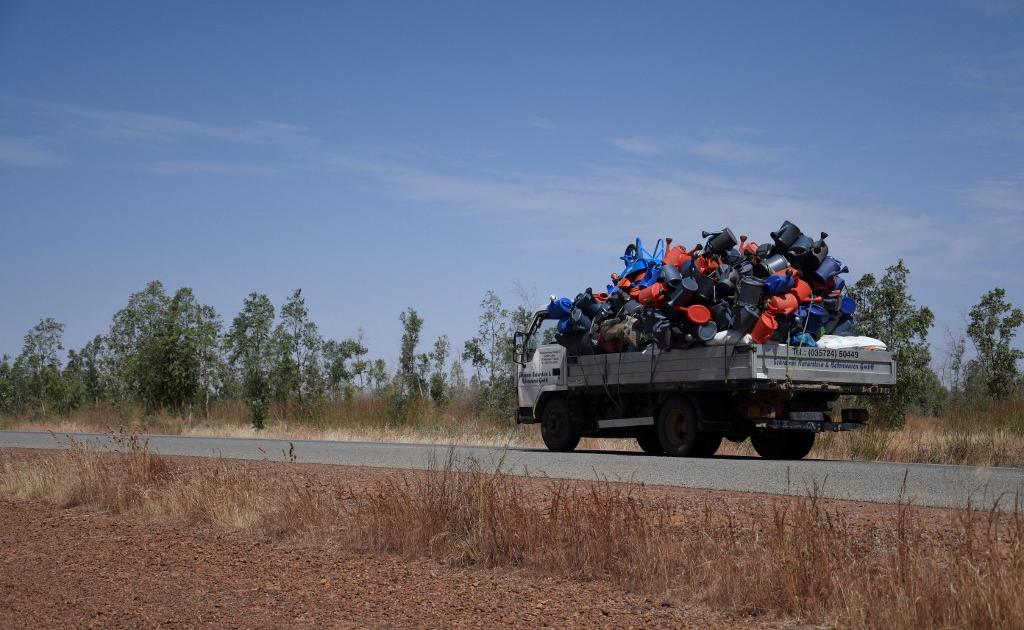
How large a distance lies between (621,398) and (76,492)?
9.66 metres

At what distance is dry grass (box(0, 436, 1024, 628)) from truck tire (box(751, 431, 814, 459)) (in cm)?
773

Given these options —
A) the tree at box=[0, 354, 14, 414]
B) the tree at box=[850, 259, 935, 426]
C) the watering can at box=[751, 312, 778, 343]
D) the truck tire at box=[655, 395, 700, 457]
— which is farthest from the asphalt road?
the tree at box=[0, 354, 14, 414]

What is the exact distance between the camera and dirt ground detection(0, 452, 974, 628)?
7438mm

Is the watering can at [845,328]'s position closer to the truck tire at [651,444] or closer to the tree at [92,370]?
the truck tire at [651,444]

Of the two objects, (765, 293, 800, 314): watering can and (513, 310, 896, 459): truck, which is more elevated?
(765, 293, 800, 314): watering can

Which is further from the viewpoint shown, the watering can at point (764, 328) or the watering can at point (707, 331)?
the watering can at point (707, 331)

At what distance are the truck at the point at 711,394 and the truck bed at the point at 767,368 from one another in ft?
0.05

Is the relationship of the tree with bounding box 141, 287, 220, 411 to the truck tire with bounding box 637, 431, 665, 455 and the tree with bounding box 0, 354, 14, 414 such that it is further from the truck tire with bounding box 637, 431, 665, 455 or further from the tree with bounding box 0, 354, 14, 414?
the truck tire with bounding box 637, 431, 665, 455

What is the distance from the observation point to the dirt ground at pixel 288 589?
24.4 feet

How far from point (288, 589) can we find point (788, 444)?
1251cm

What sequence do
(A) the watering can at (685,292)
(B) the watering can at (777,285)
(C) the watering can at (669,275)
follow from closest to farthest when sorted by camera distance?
(B) the watering can at (777,285) → (A) the watering can at (685,292) → (C) the watering can at (669,275)

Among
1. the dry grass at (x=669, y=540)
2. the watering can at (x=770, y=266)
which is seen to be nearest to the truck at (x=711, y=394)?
the watering can at (x=770, y=266)

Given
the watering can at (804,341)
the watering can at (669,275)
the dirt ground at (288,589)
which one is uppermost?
the watering can at (669,275)

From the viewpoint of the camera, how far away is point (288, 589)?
8.48 meters
